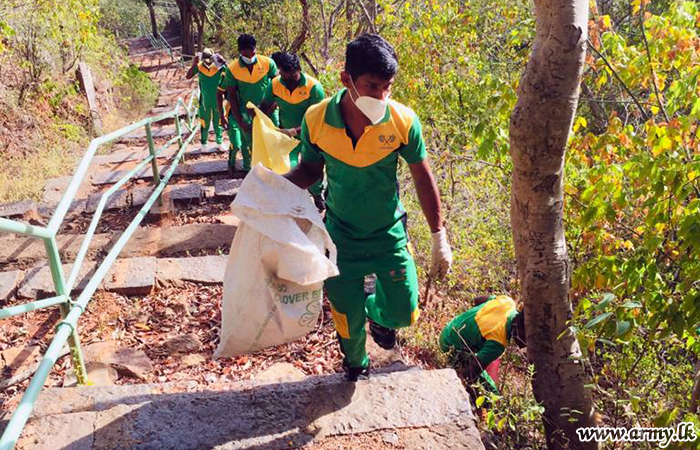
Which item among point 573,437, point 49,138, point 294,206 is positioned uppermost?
point 294,206

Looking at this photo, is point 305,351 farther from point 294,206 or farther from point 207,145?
point 207,145

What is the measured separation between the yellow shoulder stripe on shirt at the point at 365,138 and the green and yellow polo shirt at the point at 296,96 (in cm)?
281

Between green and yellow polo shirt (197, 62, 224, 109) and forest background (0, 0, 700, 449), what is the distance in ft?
5.25

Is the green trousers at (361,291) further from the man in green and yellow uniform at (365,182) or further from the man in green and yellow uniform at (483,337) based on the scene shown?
the man in green and yellow uniform at (483,337)

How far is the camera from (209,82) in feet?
27.5

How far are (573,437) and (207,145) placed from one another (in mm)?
7917

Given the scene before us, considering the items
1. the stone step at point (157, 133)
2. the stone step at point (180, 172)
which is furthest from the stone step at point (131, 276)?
the stone step at point (157, 133)

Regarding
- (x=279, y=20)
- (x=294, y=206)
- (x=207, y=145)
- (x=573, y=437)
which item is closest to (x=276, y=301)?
(x=294, y=206)

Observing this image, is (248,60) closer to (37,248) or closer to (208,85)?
(208,85)

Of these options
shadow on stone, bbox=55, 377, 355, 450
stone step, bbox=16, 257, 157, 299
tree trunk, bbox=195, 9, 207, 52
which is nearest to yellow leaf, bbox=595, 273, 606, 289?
shadow on stone, bbox=55, 377, 355, 450

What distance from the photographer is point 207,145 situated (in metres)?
9.34

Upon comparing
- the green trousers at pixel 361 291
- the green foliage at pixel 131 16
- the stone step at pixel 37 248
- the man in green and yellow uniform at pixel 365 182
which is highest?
the green foliage at pixel 131 16

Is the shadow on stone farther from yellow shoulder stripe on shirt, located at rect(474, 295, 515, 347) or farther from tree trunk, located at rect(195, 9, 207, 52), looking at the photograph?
tree trunk, located at rect(195, 9, 207, 52)

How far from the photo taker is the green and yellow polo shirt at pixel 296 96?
5211mm
